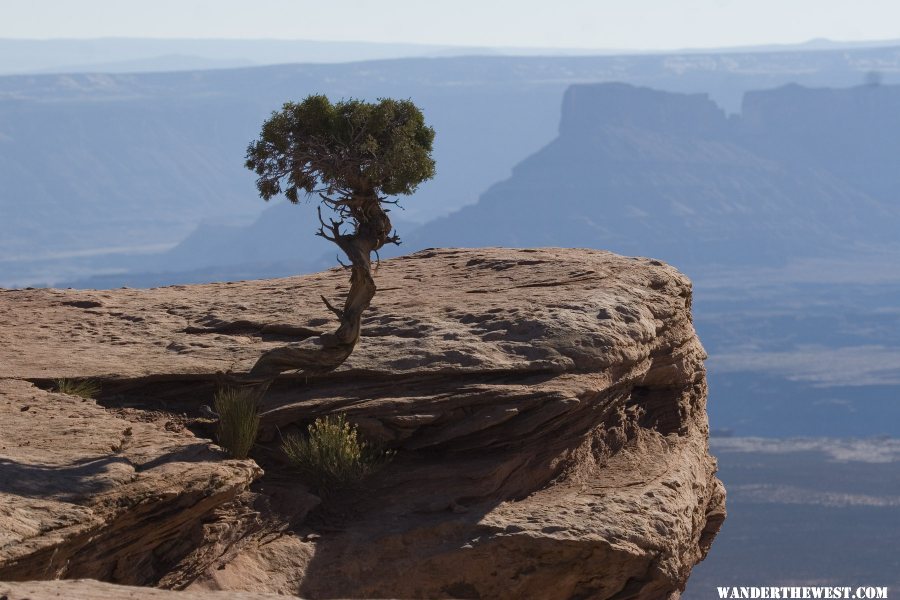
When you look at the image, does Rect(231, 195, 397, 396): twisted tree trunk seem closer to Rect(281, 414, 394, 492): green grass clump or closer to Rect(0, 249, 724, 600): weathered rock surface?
Rect(0, 249, 724, 600): weathered rock surface

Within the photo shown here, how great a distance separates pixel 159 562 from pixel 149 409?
3866mm

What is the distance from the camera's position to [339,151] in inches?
773

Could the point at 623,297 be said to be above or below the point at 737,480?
above

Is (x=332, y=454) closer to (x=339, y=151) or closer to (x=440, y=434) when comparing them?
(x=440, y=434)

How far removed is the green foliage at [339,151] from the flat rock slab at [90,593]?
25.3 feet

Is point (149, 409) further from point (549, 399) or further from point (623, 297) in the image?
point (623, 297)

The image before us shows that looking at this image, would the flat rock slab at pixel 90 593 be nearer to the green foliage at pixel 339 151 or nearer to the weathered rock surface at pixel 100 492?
the weathered rock surface at pixel 100 492

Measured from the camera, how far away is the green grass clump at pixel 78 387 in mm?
20375

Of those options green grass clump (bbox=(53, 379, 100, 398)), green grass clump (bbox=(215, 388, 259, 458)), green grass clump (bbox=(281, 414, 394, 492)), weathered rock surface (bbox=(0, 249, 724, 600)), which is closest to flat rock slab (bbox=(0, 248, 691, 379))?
weathered rock surface (bbox=(0, 249, 724, 600))

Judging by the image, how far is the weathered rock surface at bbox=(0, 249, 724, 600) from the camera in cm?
1789

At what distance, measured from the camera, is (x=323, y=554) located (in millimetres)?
18375

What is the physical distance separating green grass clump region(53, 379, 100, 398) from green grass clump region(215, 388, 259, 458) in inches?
94.5

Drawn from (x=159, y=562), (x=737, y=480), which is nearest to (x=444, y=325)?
(x=159, y=562)

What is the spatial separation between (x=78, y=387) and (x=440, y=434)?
18.8ft
